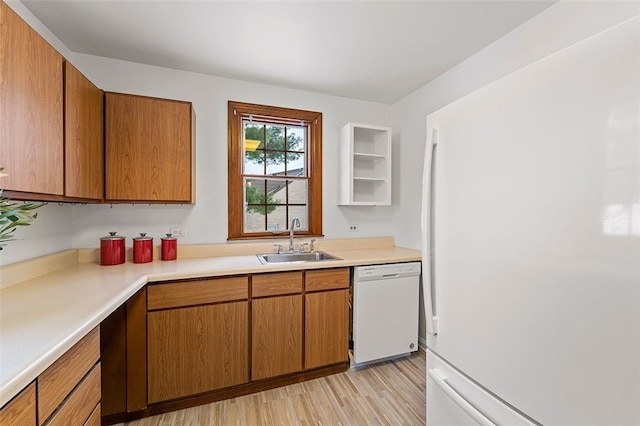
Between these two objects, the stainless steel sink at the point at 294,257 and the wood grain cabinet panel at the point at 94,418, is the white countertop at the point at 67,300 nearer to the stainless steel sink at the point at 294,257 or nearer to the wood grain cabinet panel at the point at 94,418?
the stainless steel sink at the point at 294,257

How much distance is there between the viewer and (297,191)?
2.93 m

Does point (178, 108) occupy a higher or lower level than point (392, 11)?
lower

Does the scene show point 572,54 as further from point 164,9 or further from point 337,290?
point 164,9

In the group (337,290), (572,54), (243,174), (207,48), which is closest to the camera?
(572,54)

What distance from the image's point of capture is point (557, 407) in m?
0.80

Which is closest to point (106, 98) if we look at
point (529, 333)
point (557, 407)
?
point (529, 333)

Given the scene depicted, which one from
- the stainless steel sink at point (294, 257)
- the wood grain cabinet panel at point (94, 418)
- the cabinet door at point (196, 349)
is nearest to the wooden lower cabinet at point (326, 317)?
the stainless steel sink at point (294, 257)

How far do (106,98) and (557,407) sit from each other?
9.37ft

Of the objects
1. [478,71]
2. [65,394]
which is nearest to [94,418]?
[65,394]

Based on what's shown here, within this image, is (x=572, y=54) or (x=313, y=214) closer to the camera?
(x=572, y=54)

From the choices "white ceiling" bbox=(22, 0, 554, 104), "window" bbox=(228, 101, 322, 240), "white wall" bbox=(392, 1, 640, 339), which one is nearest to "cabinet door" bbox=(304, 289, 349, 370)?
"window" bbox=(228, 101, 322, 240)

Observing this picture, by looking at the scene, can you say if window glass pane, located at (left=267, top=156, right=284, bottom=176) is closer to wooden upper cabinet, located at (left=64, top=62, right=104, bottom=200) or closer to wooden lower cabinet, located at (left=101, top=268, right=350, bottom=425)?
wooden lower cabinet, located at (left=101, top=268, right=350, bottom=425)

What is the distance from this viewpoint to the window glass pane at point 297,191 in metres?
2.90

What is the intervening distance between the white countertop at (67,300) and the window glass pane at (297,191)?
2.80 ft
